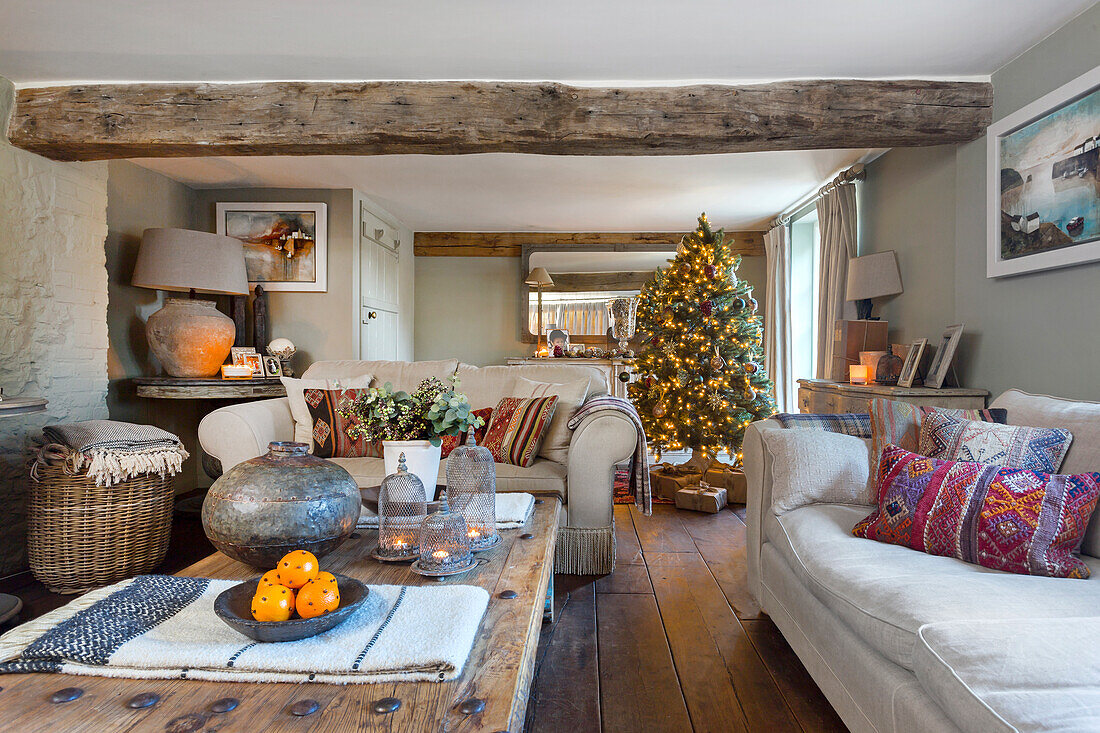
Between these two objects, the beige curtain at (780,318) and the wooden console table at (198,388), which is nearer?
the wooden console table at (198,388)

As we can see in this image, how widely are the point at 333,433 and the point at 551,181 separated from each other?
8.70 ft

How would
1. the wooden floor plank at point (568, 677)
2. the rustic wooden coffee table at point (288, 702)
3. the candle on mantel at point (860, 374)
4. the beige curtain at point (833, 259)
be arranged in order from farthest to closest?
the beige curtain at point (833, 259), the candle on mantel at point (860, 374), the wooden floor plank at point (568, 677), the rustic wooden coffee table at point (288, 702)

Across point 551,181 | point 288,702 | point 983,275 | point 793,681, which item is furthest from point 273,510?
point 551,181

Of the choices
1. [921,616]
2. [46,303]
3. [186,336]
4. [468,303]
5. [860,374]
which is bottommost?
[921,616]

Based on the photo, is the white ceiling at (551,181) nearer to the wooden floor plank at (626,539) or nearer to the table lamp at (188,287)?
the table lamp at (188,287)

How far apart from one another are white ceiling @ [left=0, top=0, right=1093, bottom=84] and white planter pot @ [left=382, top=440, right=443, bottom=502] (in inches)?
65.0

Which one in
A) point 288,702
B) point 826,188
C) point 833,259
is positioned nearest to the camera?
point 288,702

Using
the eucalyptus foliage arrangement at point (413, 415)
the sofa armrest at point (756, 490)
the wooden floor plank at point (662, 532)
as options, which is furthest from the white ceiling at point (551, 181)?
the eucalyptus foliage arrangement at point (413, 415)

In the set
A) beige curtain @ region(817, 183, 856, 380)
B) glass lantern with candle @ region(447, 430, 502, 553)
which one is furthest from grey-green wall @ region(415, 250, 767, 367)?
glass lantern with candle @ region(447, 430, 502, 553)

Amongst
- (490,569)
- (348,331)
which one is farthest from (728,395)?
(490,569)

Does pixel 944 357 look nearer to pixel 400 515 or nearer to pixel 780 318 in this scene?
pixel 400 515

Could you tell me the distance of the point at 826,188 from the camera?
4.82 m

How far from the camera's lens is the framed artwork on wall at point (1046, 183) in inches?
94.2

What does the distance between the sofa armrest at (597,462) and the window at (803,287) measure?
377 cm
